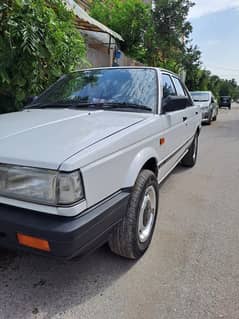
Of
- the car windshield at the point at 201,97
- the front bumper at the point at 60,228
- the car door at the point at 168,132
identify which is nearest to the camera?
the front bumper at the point at 60,228

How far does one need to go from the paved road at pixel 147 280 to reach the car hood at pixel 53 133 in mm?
1001

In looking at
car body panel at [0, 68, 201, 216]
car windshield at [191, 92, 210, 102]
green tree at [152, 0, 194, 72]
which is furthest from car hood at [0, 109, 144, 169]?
green tree at [152, 0, 194, 72]

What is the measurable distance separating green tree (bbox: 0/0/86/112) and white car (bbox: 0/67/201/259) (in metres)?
1.29

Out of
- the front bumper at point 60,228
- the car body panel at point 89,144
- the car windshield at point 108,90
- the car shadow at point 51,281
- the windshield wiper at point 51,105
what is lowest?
the car shadow at point 51,281

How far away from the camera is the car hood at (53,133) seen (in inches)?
62.4

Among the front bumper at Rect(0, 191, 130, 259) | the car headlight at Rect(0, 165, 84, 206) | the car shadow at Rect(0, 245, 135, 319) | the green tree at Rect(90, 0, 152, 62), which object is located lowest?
the car shadow at Rect(0, 245, 135, 319)

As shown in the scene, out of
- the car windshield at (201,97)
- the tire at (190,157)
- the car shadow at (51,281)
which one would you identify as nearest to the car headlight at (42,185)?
the car shadow at (51,281)

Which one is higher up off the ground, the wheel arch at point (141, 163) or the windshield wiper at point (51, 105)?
the windshield wiper at point (51, 105)

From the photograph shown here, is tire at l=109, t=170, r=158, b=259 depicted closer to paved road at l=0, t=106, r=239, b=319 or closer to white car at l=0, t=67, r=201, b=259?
white car at l=0, t=67, r=201, b=259

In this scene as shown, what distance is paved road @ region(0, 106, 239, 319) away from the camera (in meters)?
1.78

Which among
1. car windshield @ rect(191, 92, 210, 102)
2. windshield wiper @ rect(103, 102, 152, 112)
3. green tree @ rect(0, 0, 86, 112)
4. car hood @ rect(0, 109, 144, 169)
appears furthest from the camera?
car windshield @ rect(191, 92, 210, 102)

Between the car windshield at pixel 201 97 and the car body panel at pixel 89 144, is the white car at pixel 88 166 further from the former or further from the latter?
the car windshield at pixel 201 97

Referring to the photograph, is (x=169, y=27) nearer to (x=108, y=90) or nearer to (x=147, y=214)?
(x=108, y=90)

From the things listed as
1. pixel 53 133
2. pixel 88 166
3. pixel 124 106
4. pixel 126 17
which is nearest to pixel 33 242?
pixel 88 166
